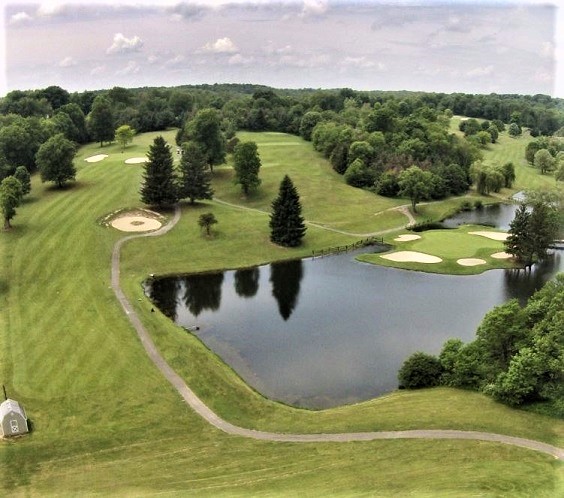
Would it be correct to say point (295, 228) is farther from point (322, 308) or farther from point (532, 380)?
point (532, 380)

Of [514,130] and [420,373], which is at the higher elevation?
[514,130]

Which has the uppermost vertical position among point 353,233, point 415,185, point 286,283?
point 415,185

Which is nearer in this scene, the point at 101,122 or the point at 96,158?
the point at 96,158

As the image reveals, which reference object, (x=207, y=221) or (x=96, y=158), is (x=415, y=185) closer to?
(x=207, y=221)

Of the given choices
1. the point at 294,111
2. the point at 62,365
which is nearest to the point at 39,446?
the point at 62,365

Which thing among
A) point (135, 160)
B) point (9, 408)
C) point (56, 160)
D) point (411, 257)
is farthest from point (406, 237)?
point (9, 408)

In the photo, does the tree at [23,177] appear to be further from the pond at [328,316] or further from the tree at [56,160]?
the pond at [328,316]
